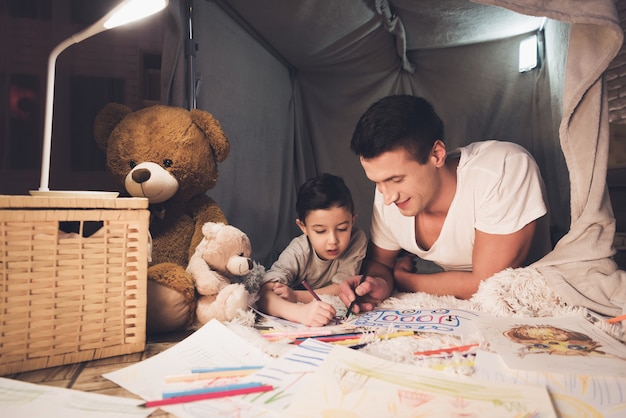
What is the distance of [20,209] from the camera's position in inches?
28.5

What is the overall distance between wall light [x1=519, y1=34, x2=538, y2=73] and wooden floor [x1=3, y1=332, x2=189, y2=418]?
227 centimetres

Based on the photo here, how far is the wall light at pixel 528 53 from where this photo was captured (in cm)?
218

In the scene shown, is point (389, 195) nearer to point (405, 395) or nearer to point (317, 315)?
point (317, 315)

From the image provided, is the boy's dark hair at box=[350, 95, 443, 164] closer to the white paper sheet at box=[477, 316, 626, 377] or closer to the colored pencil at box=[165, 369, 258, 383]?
the white paper sheet at box=[477, 316, 626, 377]

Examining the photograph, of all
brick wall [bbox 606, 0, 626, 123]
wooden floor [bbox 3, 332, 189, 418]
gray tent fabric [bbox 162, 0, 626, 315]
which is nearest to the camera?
wooden floor [bbox 3, 332, 189, 418]

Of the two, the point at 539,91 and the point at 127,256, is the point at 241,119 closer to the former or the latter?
the point at 127,256

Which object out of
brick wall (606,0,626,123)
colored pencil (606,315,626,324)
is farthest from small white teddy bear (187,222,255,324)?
brick wall (606,0,626,123)

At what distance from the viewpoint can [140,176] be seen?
3.51 feet

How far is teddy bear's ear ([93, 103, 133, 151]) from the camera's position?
3.96 ft

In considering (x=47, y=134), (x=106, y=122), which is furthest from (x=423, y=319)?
(x=106, y=122)

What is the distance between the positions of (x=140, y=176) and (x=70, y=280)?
1.24 feet

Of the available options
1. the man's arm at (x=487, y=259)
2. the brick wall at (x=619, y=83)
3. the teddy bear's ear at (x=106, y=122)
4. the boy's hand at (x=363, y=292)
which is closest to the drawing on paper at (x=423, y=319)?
the boy's hand at (x=363, y=292)

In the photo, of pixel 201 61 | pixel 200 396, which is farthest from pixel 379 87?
pixel 200 396

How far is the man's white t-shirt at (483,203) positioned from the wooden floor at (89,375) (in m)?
0.86
